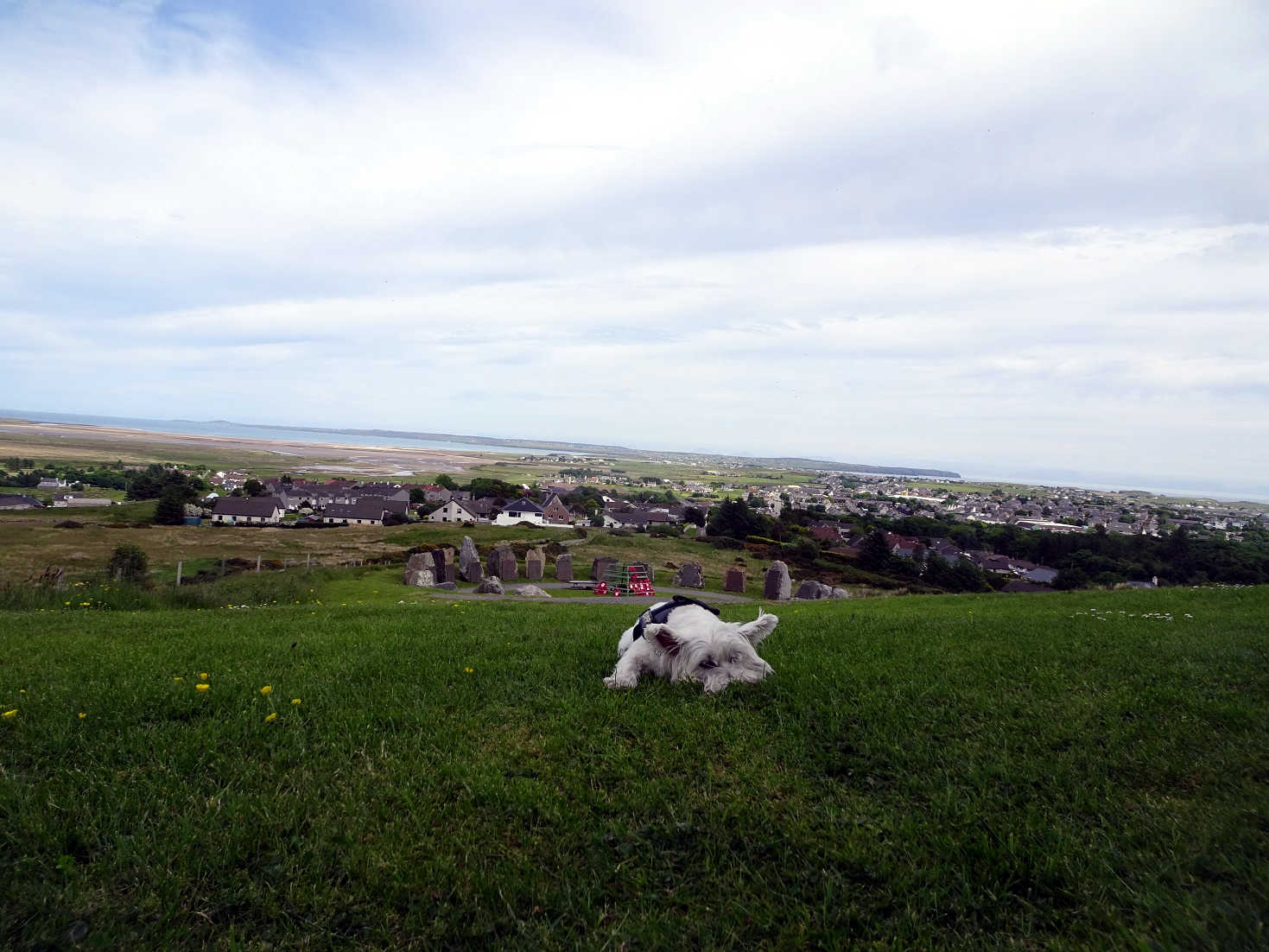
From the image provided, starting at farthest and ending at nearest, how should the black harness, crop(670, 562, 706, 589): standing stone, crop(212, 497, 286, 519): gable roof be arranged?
crop(212, 497, 286, 519): gable roof → crop(670, 562, 706, 589): standing stone → the black harness

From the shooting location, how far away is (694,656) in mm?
6742

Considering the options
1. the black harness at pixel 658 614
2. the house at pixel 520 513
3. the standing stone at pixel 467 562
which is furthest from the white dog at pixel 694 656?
the house at pixel 520 513

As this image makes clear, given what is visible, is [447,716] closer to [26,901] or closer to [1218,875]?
[26,901]

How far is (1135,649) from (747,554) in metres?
48.6

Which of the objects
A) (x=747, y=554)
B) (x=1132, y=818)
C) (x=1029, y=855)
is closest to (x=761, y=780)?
(x=1029, y=855)

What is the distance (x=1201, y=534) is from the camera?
206 ft

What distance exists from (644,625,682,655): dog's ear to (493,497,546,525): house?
70.8 meters

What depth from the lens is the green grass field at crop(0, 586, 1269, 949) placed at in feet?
10.2

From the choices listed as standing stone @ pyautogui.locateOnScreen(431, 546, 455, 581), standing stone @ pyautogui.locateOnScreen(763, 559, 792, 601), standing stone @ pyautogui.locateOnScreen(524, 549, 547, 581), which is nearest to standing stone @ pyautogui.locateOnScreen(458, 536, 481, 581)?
standing stone @ pyautogui.locateOnScreen(431, 546, 455, 581)

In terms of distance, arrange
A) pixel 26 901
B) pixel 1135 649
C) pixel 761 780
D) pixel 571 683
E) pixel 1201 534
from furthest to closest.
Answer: pixel 1201 534, pixel 1135 649, pixel 571 683, pixel 761 780, pixel 26 901

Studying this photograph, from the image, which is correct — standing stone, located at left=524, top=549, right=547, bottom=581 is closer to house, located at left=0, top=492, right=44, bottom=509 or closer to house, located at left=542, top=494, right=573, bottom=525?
house, located at left=542, top=494, right=573, bottom=525

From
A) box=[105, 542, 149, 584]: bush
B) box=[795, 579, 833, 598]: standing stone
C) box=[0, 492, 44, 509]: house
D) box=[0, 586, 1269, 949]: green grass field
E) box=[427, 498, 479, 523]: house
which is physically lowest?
box=[427, 498, 479, 523]: house

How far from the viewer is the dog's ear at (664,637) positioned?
6.83 metres

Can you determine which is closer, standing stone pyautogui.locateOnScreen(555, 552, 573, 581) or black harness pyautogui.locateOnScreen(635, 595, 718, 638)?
black harness pyautogui.locateOnScreen(635, 595, 718, 638)
